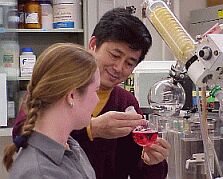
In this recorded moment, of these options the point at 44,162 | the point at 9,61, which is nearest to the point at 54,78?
the point at 44,162

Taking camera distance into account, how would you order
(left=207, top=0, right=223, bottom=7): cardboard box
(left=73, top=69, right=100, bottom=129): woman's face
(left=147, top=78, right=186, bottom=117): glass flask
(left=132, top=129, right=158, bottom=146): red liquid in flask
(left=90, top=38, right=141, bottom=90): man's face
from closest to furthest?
(left=73, top=69, right=100, bottom=129): woman's face, (left=132, top=129, right=158, bottom=146): red liquid in flask, (left=90, top=38, right=141, bottom=90): man's face, (left=147, top=78, right=186, bottom=117): glass flask, (left=207, top=0, right=223, bottom=7): cardboard box

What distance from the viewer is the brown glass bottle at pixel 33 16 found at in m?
Answer: 2.89

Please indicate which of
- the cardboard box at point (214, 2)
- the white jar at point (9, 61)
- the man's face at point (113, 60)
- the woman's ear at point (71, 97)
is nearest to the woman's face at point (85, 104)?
the woman's ear at point (71, 97)

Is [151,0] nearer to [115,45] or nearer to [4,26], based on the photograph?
[115,45]

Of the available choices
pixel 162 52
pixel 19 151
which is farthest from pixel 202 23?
pixel 19 151

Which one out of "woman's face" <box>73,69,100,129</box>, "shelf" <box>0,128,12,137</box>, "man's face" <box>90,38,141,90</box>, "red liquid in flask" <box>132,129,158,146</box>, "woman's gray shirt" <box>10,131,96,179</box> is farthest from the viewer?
"shelf" <box>0,128,12,137</box>

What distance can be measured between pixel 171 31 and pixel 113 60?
37 centimetres

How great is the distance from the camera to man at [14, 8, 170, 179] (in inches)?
54.4

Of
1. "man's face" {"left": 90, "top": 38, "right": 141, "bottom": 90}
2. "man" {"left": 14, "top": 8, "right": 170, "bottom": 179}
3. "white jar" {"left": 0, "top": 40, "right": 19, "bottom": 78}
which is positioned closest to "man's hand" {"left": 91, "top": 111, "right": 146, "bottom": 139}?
"man" {"left": 14, "top": 8, "right": 170, "bottom": 179}

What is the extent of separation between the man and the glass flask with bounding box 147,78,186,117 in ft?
0.52

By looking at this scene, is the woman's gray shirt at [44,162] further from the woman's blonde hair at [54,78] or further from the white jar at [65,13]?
the white jar at [65,13]

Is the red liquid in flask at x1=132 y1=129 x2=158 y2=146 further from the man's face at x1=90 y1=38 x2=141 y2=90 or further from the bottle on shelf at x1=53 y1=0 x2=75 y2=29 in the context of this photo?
the bottle on shelf at x1=53 y1=0 x2=75 y2=29

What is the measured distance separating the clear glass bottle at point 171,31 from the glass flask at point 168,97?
54 centimetres

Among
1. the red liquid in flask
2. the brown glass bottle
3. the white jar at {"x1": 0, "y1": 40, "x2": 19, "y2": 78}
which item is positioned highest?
the brown glass bottle
